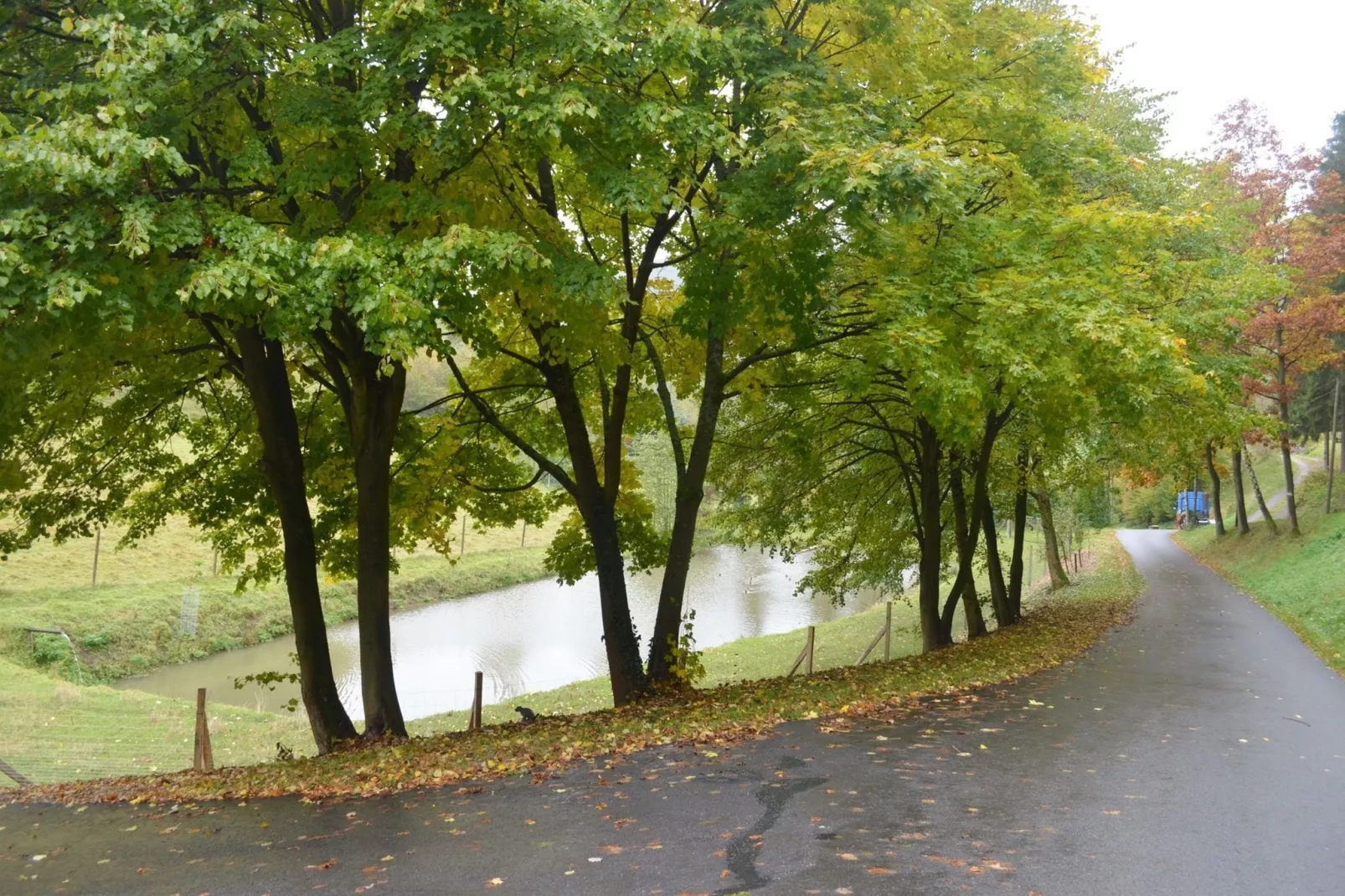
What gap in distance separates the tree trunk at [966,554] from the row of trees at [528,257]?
8.55ft

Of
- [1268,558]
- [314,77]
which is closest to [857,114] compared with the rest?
[314,77]

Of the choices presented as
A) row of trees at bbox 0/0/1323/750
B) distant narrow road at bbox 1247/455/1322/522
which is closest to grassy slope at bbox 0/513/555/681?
row of trees at bbox 0/0/1323/750

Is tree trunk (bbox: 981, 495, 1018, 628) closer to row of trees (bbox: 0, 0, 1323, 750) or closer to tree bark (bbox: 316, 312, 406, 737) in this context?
row of trees (bbox: 0, 0, 1323, 750)

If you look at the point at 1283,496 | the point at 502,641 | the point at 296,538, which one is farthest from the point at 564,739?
the point at 1283,496

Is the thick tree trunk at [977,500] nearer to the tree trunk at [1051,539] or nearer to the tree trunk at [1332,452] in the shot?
the tree trunk at [1051,539]

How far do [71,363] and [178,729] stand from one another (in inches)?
375

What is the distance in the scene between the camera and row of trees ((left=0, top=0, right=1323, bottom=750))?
7203 mm

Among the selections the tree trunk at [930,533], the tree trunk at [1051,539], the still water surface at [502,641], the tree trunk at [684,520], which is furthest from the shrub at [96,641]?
the tree trunk at [1051,539]

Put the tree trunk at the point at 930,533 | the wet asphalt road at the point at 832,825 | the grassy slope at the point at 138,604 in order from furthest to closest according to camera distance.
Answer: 1. the grassy slope at the point at 138,604
2. the tree trunk at the point at 930,533
3. the wet asphalt road at the point at 832,825

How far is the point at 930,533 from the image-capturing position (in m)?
16.9

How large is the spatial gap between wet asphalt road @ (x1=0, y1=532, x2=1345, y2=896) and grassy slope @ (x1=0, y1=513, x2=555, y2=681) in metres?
15.2

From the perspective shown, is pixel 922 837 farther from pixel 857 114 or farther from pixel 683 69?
pixel 683 69

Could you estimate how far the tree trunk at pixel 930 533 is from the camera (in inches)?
659

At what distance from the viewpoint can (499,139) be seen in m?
9.30
